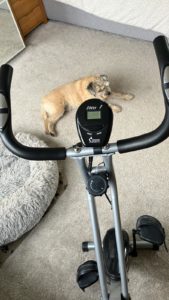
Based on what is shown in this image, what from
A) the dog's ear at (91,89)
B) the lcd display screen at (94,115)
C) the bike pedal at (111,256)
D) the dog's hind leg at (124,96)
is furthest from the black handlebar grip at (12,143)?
the dog's hind leg at (124,96)

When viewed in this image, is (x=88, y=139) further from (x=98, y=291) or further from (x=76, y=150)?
(x=98, y=291)

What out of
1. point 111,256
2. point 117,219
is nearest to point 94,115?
point 117,219

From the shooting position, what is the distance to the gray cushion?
1.41m

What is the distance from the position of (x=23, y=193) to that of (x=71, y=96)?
0.75 meters

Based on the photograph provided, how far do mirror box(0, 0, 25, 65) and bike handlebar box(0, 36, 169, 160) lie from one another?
197 centimetres

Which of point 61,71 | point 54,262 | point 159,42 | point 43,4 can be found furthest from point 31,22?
point 159,42

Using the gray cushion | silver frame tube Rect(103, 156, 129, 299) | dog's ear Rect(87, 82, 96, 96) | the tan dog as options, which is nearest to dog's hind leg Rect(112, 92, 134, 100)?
the tan dog

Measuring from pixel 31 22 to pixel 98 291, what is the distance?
228 cm

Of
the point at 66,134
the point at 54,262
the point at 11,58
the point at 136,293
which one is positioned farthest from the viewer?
the point at 11,58

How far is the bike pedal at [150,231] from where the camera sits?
1.19 metres

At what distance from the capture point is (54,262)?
55.1 inches

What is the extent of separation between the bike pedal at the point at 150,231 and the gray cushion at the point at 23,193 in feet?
1.60

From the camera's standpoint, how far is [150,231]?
1.22m

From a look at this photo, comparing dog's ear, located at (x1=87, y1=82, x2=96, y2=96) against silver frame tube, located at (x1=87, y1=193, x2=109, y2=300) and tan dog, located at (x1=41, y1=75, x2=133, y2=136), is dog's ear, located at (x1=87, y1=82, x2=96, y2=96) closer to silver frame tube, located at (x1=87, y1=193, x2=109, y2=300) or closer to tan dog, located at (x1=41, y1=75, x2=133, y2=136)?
tan dog, located at (x1=41, y1=75, x2=133, y2=136)
